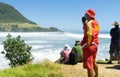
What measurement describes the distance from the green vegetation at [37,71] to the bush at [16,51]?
7629 mm

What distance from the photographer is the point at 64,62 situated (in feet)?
53.8

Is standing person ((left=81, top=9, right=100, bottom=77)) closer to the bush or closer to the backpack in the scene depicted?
the backpack

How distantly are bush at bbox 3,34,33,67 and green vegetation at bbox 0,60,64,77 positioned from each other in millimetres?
7629

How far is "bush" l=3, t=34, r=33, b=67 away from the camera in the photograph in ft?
71.9

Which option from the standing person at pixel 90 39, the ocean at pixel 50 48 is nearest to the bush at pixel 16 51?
the ocean at pixel 50 48

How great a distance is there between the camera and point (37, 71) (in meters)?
13.5

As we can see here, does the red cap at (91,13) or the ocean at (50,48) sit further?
the ocean at (50,48)

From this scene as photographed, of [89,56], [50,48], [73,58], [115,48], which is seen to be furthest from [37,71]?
[50,48]

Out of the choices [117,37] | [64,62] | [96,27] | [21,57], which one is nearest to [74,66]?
[64,62]

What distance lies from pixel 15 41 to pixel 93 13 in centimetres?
1192

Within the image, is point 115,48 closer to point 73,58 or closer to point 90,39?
point 73,58

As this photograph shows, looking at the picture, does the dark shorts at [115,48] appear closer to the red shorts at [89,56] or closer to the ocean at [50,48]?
the ocean at [50,48]

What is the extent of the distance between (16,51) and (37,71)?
29.0 feet

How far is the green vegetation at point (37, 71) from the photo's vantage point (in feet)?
42.8
